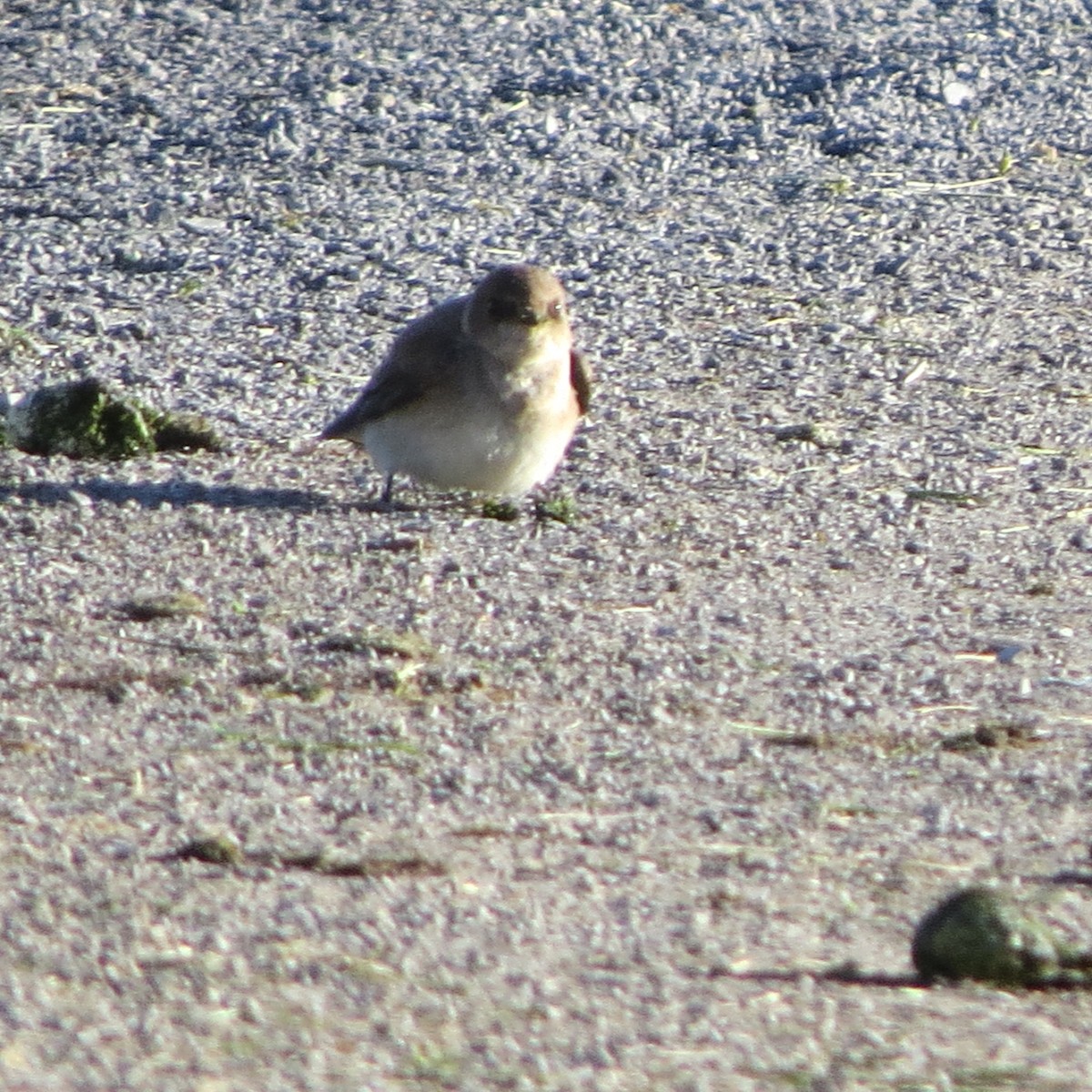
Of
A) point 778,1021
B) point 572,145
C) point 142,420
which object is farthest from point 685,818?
point 572,145

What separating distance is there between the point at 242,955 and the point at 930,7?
10.1 m

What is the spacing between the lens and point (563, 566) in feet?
21.4

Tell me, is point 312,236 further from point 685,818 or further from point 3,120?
point 685,818

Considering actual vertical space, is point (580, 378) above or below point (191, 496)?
above

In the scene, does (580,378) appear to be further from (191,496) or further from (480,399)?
(191,496)

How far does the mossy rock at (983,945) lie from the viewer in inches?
151

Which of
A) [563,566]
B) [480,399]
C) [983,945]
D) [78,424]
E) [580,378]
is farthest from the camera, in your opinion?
[580,378]

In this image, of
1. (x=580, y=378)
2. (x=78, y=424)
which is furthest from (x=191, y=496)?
(x=580, y=378)

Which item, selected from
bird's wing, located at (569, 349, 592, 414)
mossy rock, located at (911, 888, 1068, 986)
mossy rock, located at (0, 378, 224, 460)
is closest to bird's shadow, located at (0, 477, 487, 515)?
mossy rock, located at (0, 378, 224, 460)

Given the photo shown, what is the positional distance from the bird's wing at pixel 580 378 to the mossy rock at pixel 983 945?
3739 mm

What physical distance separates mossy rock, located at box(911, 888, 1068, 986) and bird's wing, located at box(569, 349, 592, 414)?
3.74 m

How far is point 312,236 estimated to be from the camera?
973 centimetres

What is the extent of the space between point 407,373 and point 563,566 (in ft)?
3.44

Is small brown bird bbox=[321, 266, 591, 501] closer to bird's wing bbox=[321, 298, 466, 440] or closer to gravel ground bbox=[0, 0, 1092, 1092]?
bird's wing bbox=[321, 298, 466, 440]
